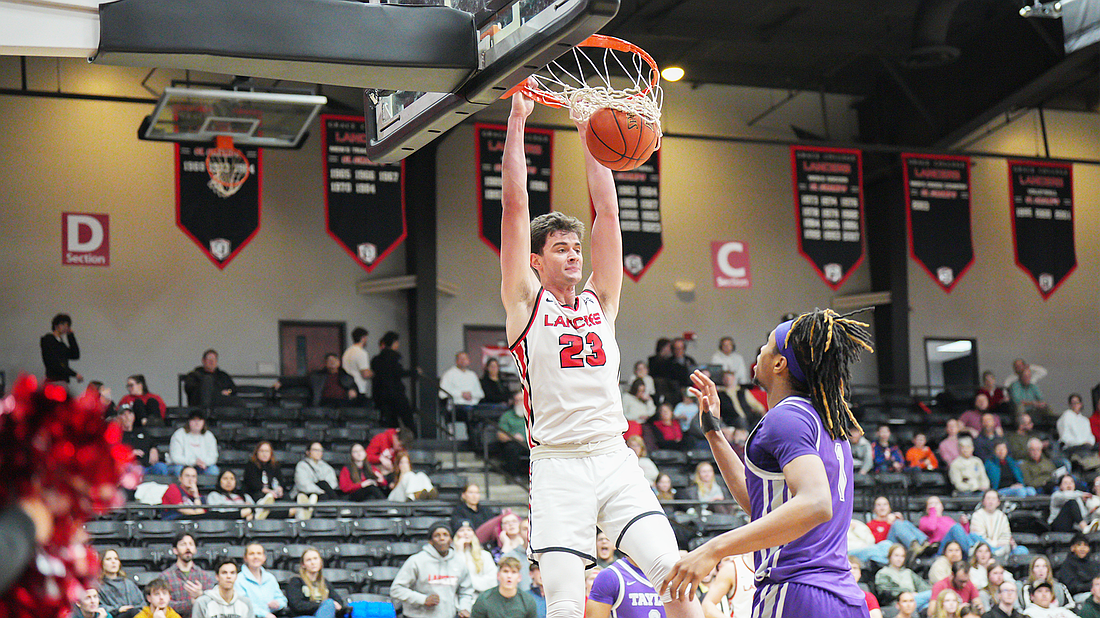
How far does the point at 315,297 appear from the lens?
1806 cm

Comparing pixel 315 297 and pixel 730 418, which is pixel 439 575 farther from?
pixel 315 297

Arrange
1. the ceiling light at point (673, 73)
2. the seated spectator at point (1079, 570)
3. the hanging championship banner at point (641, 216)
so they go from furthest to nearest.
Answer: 1. the hanging championship banner at point (641, 216)
2. the ceiling light at point (673, 73)
3. the seated spectator at point (1079, 570)

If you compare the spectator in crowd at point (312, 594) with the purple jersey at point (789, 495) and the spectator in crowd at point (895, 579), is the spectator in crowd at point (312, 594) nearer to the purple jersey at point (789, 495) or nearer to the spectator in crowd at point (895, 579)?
the spectator in crowd at point (895, 579)

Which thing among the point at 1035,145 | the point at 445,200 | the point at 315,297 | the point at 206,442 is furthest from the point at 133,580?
the point at 1035,145

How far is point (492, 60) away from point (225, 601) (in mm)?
5979

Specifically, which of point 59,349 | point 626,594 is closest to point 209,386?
point 59,349

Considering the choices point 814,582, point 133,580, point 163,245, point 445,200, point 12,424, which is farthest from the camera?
point 445,200

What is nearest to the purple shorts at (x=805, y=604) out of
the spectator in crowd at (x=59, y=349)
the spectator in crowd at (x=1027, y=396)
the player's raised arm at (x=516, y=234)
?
the player's raised arm at (x=516, y=234)

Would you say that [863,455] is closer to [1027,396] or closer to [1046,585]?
[1046,585]

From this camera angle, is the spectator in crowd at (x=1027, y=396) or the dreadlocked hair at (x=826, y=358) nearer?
the dreadlocked hair at (x=826, y=358)

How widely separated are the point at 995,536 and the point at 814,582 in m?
10.4

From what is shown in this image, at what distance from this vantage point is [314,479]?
39.5 feet

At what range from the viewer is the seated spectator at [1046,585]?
1073cm

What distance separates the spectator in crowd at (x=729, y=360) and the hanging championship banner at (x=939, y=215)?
3024 millimetres
